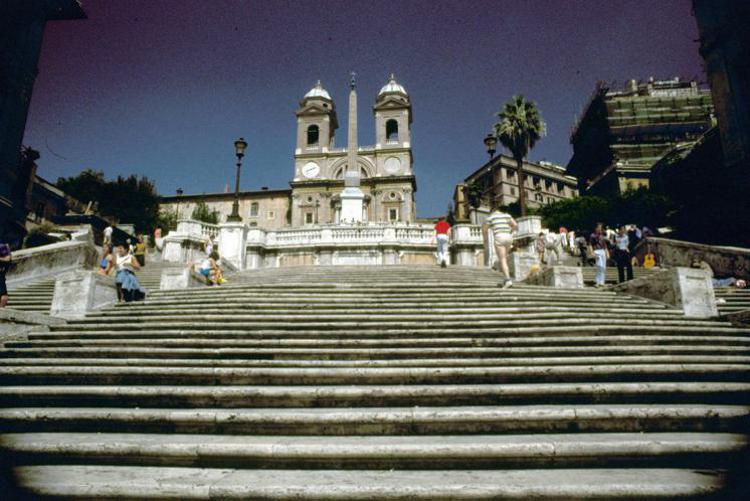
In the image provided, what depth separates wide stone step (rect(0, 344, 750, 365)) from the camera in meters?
5.46

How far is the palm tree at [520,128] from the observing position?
34.3m

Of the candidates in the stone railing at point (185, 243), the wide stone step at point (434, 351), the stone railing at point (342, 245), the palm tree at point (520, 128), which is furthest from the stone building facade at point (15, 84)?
the palm tree at point (520, 128)

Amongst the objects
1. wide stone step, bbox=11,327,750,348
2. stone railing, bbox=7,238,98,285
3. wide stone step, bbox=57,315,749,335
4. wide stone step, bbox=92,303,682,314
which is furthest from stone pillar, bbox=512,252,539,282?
stone railing, bbox=7,238,98,285

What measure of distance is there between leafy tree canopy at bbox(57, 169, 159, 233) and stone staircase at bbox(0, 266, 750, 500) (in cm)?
4624

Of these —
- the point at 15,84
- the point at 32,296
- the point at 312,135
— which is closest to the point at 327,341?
the point at 32,296

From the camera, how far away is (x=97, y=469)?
361cm

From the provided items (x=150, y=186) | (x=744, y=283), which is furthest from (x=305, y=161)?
(x=744, y=283)

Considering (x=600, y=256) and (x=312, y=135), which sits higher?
(x=312, y=135)

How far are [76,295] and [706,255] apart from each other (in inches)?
675

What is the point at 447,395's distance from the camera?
4.43 m

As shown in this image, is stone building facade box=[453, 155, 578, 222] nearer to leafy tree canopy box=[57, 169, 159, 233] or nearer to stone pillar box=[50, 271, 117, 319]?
leafy tree canopy box=[57, 169, 159, 233]

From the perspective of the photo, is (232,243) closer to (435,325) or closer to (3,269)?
(3,269)

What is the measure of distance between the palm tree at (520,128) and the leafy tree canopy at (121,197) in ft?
129

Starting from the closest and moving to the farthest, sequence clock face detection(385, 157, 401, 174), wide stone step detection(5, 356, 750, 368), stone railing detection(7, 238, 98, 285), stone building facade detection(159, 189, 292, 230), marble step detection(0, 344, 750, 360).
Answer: wide stone step detection(5, 356, 750, 368), marble step detection(0, 344, 750, 360), stone railing detection(7, 238, 98, 285), clock face detection(385, 157, 401, 174), stone building facade detection(159, 189, 292, 230)
